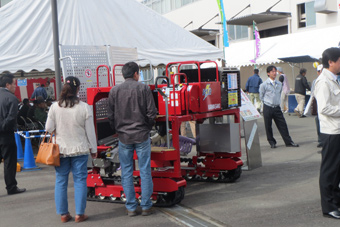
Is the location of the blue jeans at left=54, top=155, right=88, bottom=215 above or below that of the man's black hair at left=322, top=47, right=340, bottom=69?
below

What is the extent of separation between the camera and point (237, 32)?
34094 mm

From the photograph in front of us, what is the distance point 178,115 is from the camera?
622 centimetres

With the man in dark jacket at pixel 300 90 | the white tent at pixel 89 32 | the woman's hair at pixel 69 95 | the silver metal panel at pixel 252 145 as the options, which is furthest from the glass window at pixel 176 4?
the woman's hair at pixel 69 95

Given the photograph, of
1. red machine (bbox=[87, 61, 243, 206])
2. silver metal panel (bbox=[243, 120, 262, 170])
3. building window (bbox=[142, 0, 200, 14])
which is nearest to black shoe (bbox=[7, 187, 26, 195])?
red machine (bbox=[87, 61, 243, 206])

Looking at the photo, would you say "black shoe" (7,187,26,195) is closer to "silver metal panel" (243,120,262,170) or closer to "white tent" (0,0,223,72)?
"white tent" (0,0,223,72)

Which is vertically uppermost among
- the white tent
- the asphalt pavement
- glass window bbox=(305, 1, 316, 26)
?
glass window bbox=(305, 1, 316, 26)

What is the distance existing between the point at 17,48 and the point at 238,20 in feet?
71.4

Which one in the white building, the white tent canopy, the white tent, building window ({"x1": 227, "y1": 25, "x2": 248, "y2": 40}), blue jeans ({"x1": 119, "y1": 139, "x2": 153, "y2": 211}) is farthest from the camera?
building window ({"x1": 227, "y1": 25, "x2": 248, "y2": 40})

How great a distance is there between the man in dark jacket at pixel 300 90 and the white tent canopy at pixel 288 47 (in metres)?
2.24

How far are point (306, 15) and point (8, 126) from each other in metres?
23.5

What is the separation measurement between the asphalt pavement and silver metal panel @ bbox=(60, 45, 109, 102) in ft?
5.80

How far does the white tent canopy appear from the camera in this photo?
20.4m

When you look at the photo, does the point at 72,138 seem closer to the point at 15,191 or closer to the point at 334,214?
the point at 15,191

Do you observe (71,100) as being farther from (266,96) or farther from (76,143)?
(266,96)
